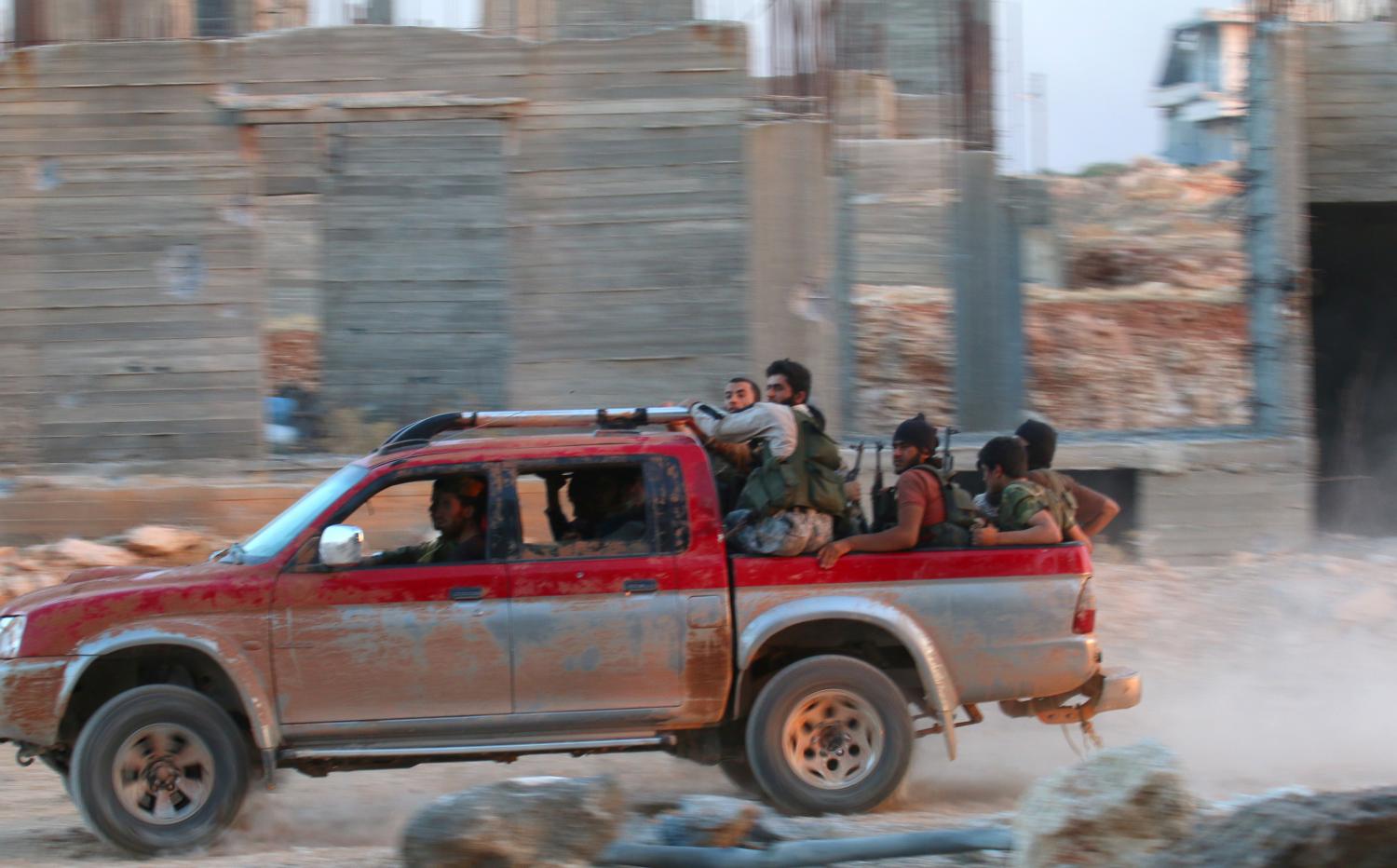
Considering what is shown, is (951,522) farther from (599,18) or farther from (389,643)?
(599,18)

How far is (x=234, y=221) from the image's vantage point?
10977 mm

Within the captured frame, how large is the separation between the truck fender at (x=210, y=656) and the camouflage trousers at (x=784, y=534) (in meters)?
2.07

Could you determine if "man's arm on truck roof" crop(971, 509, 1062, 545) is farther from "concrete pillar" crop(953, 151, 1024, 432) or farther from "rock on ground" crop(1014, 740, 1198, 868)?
"concrete pillar" crop(953, 151, 1024, 432)

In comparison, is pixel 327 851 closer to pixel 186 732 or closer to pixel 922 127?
pixel 186 732

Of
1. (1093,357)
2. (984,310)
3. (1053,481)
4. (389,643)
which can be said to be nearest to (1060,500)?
(1053,481)

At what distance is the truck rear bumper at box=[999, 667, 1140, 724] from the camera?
6109mm

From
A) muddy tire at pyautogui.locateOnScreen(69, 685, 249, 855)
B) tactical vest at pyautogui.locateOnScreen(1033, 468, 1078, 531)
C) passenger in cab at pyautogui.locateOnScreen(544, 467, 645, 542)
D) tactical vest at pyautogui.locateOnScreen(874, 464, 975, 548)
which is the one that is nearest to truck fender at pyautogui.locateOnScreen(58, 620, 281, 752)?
muddy tire at pyautogui.locateOnScreen(69, 685, 249, 855)

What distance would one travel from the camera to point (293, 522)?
5.82 m

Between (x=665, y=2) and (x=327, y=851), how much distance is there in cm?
798

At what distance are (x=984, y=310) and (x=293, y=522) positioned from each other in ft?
27.3

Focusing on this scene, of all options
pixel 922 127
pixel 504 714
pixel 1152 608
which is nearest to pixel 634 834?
pixel 504 714

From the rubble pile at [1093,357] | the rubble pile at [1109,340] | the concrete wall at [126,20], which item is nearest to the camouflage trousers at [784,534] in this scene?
the concrete wall at [126,20]

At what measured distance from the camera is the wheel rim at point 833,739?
230 inches

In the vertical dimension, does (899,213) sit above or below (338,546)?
above
